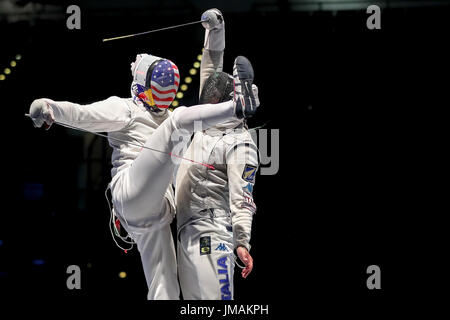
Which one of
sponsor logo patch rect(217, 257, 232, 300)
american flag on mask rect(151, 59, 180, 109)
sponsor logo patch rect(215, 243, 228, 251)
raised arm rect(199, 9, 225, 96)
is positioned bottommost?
sponsor logo patch rect(217, 257, 232, 300)

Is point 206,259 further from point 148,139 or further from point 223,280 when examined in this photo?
point 148,139

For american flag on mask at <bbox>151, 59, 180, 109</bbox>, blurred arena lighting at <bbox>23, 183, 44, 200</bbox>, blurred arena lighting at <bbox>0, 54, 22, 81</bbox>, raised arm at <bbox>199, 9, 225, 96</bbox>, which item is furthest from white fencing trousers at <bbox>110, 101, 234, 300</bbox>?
blurred arena lighting at <bbox>0, 54, 22, 81</bbox>

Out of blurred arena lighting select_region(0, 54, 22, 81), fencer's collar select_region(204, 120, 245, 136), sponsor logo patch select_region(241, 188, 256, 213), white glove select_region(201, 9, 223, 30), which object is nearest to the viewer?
sponsor logo patch select_region(241, 188, 256, 213)

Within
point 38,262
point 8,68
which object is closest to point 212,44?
point 8,68

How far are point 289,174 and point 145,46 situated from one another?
3.19 ft

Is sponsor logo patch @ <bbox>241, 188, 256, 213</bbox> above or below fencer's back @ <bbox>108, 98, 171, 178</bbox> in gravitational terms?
below

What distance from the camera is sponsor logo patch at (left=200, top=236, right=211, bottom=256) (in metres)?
2.39

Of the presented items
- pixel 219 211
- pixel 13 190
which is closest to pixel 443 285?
pixel 219 211

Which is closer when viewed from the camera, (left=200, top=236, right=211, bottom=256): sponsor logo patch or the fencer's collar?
(left=200, top=236, right=211, bottom=256): sponsor logo patch

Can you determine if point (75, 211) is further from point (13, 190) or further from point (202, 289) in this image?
point (202, 289)

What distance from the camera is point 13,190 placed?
3.45 meters

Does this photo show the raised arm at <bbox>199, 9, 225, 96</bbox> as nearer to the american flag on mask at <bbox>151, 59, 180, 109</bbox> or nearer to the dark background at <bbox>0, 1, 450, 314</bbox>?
the american flag on mask at <bbox>151, 59, 180, 109</bbox>

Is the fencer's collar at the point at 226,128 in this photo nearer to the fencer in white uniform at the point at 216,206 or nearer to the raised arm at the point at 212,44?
the fencer in white uniform at the point at 216,206

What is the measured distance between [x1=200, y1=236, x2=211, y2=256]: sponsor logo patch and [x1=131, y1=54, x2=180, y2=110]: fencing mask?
0.56 m
